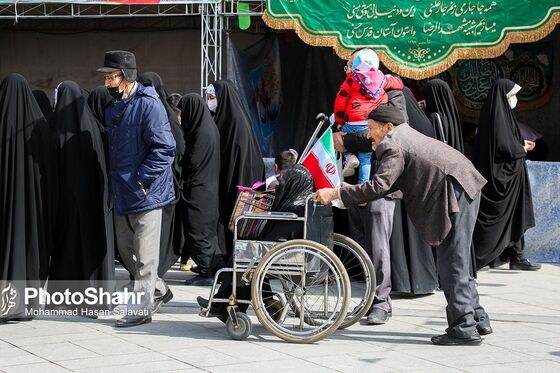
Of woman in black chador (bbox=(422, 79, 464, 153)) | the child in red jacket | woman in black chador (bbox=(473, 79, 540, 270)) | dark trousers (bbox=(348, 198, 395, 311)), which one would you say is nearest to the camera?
dark trousers (bbox=(348, 198, 395, 311))

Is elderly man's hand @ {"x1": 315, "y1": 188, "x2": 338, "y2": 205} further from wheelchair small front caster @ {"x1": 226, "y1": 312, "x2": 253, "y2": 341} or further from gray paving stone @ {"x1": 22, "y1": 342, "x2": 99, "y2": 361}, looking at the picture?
gray paving stone @ {"x1": 22, "y1": 342, "x2": 99, "y2": 361}

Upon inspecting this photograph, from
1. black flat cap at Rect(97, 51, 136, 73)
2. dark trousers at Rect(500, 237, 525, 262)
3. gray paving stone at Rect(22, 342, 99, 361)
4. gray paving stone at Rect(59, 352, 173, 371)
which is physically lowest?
gray paving stone at Rect(59, 352, 173, 371)

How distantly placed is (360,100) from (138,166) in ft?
5.50

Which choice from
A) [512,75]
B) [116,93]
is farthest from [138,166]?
[512,75]

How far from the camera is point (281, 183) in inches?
230

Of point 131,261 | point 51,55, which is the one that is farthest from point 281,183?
point 51,55

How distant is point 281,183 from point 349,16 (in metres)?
5.39

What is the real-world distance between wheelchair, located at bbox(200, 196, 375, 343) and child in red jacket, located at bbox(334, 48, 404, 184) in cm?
92

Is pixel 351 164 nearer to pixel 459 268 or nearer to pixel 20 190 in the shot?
pixel 459 268

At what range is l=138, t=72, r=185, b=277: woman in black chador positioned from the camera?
786 centimetres

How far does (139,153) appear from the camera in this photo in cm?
624

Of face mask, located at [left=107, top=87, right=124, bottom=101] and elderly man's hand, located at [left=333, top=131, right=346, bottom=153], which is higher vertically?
face mask, located at [left=107, top=87, right=124, bottom=101]

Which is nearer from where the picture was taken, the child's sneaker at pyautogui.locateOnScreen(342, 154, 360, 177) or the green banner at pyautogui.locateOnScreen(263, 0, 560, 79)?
the child's sneaker at pyautogui.locateOnScreen(342, 154, 360, 177)
